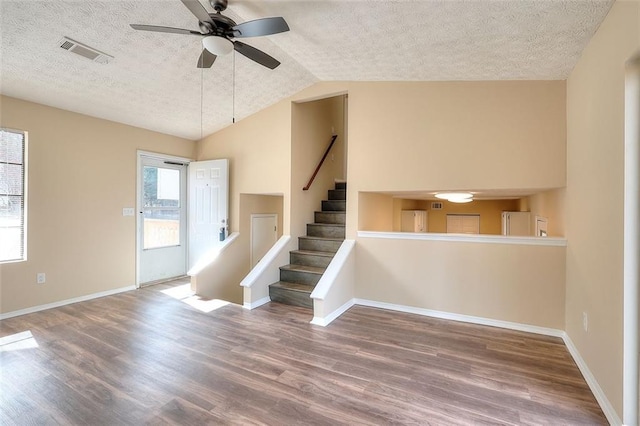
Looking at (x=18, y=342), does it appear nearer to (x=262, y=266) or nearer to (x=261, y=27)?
(x=262, y=266)

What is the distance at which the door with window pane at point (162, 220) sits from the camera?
4.79m

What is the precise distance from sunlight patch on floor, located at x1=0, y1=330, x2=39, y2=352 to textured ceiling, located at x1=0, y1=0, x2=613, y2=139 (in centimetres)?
261

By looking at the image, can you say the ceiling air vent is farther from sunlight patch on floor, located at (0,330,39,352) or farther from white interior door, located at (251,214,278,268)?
white interior door, located at (251,214,278,268)

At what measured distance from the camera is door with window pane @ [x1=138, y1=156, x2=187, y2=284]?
15.7 ft

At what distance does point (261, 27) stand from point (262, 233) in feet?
12.3

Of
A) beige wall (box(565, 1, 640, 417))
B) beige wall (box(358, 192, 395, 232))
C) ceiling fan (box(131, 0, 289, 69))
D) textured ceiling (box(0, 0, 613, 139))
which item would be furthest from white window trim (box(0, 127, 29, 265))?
beige wall (box(565, 1, 640, 417))

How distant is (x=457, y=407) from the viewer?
1979 mm

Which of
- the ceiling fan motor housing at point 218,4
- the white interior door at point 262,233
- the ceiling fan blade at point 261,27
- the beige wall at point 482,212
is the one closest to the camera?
the ceiling fan blade at point 261,27

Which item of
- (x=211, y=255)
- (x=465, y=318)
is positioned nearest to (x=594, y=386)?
(x=465, y=318)

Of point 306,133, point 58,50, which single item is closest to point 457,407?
point 306,133

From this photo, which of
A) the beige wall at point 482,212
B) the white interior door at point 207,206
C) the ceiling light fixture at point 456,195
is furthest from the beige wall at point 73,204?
the beige wall at point 482,212

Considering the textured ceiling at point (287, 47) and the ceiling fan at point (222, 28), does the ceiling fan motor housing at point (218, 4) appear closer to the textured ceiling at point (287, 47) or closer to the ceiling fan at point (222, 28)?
the ceiling fan at point (222, 28)

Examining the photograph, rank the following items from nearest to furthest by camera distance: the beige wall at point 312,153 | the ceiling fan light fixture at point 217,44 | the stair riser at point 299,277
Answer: the ceiling fan light fixture at point 217,44 < the stair riser at point 299,277 < the beige wall at point 312,153

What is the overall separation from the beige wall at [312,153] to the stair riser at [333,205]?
0.39ft
